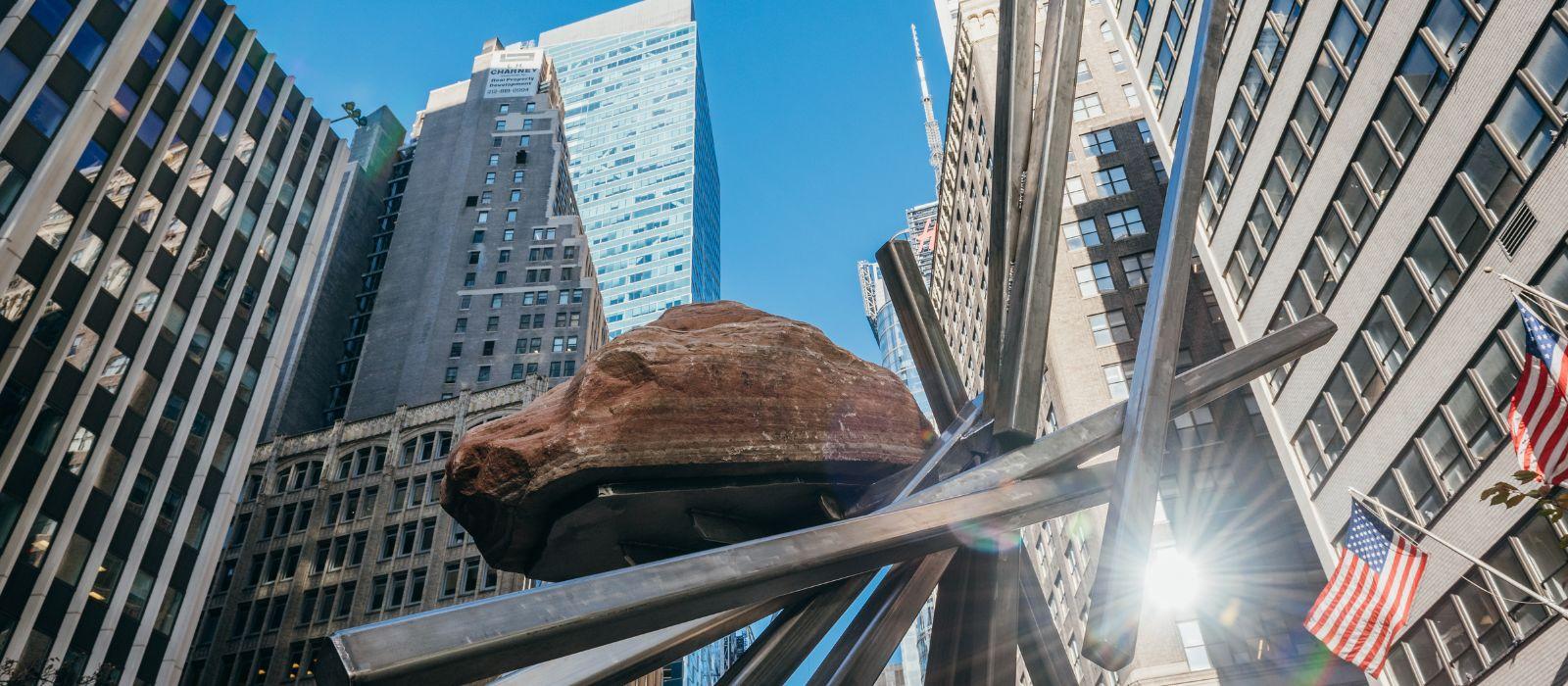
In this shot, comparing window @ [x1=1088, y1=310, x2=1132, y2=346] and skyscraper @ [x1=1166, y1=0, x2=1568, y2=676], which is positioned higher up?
window @ [x1=1088, y1=310, x2=1132, y2=346]

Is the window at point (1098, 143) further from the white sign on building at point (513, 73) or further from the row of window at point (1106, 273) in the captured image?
the white sign on building at point (513, 73)

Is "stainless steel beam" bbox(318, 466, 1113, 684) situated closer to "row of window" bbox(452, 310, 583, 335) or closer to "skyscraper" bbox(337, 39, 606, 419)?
"skyscraper" bbox(337, 39, 606, 419)

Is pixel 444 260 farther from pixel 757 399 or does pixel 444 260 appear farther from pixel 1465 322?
pixel 757 399

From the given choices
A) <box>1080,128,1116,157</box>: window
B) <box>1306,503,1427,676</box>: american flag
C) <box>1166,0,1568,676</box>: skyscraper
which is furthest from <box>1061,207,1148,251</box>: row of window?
<box>1306,503,1427,676</box>: american flag

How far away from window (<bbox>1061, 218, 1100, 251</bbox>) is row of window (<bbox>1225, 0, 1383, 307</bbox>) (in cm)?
1923

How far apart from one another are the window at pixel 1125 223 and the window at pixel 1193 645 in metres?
21.8

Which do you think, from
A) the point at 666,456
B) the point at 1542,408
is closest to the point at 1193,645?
the point at 1542,408

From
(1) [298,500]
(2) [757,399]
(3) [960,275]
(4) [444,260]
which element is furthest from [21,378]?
(4) [444,260]

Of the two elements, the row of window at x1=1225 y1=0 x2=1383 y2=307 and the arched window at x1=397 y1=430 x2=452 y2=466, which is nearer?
the row of window at x1=1225 y1=0 x2=1383 y2=307

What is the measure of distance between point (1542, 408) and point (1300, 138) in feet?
56.5

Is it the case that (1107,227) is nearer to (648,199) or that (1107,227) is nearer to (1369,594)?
(1369,594)

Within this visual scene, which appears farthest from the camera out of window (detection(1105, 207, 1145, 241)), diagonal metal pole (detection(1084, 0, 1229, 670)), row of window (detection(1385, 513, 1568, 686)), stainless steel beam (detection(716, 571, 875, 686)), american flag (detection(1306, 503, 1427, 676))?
window (detection(1105, 207, 1145, 241))

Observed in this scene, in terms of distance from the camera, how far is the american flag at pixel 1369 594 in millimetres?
15865

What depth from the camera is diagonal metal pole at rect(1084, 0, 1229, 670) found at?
194 inches
